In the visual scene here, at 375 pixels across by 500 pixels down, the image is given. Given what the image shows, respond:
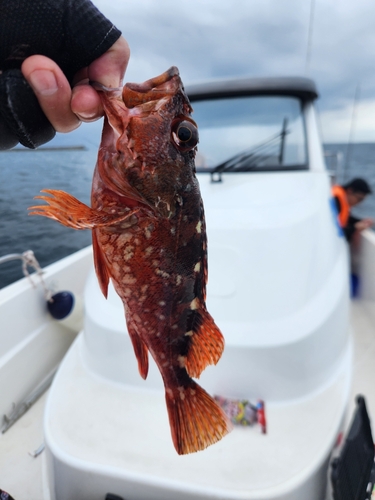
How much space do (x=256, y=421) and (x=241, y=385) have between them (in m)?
0.21

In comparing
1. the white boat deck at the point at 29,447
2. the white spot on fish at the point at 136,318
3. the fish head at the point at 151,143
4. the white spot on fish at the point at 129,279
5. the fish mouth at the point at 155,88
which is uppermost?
the fish mouth at the point at 155,88

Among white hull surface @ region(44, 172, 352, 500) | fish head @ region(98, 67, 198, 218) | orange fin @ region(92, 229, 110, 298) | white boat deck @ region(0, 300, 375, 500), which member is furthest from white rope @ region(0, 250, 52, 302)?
fish head @ region(98, 67, 198, 218)

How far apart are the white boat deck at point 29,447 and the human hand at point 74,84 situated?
70.3 inches

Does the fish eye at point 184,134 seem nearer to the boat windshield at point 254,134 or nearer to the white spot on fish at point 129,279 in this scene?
the white spot on fish at point 129,279

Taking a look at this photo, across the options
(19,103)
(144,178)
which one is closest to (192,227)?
(144,178)

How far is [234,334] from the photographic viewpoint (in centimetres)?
214

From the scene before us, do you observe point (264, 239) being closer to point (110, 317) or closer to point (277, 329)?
point (277, 329)

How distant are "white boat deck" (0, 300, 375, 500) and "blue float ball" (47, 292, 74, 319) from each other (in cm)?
73

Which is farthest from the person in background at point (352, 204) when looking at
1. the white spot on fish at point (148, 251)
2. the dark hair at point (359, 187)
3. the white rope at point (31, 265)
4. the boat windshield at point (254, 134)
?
the white spot on fish at point (148, 251)

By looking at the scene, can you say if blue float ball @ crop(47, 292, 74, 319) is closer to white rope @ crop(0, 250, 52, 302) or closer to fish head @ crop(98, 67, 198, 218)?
white rope @ crop(0, 250, 52, 302)

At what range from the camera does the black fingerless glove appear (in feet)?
2.86

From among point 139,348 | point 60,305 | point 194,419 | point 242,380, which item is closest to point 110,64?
point 139,348

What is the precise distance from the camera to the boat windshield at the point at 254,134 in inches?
163

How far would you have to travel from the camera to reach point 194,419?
112 cm
